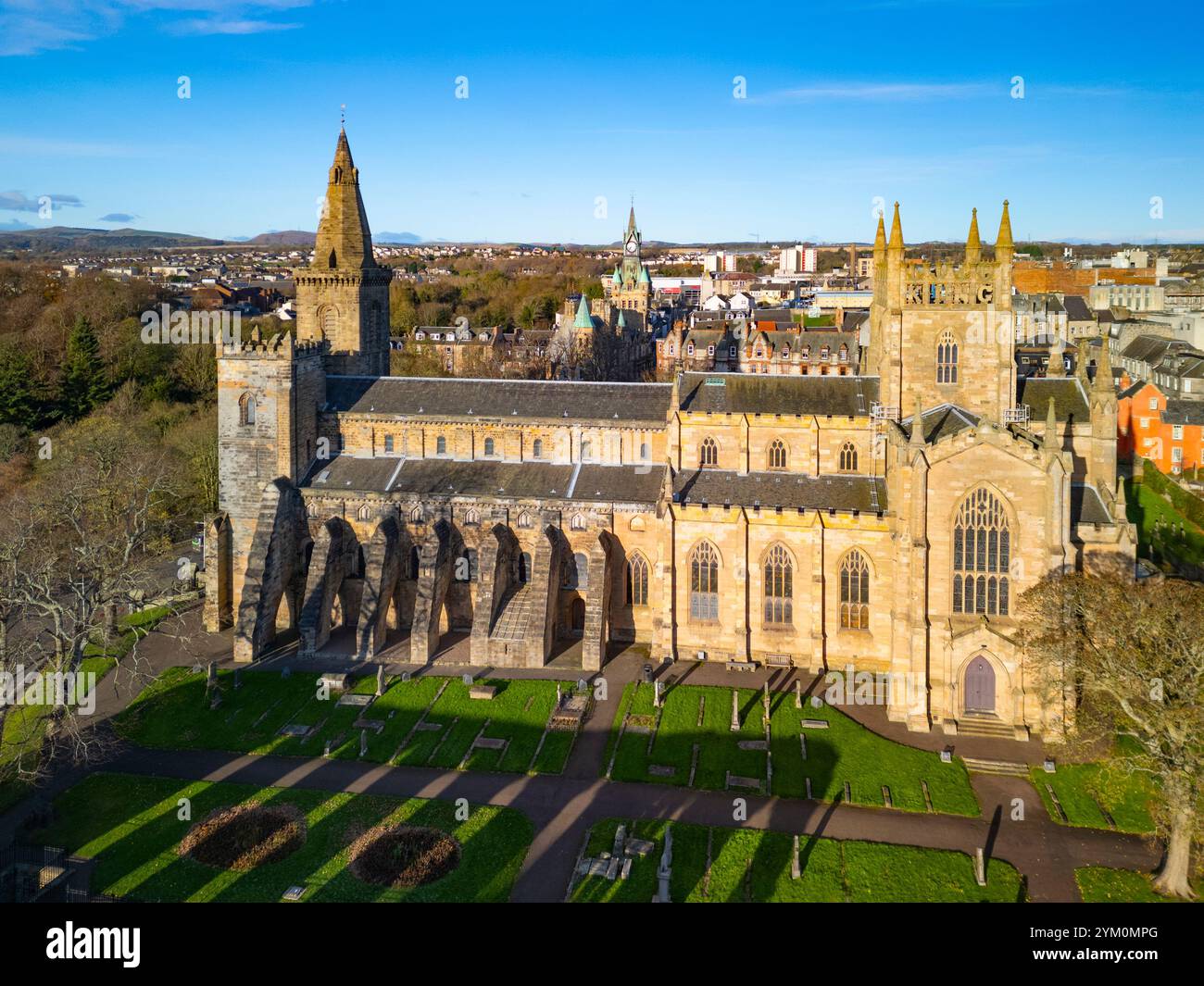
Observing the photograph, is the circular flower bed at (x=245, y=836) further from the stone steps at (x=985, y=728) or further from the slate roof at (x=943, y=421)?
the slate roof at (x=943, y=421)

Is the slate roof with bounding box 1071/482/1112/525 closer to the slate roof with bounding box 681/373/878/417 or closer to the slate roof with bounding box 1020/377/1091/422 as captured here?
the slate roof with bounding box 1020/377/1091/422

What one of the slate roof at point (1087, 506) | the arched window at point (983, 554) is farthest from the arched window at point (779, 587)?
the slate roof at point (1087, 506)

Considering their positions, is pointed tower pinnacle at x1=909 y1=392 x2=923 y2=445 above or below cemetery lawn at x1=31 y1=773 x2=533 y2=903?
above

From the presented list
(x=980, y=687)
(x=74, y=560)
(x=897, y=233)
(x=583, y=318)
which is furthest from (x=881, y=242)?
(x=583, y=318)

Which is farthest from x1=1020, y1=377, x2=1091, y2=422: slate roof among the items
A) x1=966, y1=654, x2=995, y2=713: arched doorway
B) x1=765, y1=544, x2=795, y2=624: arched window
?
x1=765, y1=544, x2=795, y2=624: arched window

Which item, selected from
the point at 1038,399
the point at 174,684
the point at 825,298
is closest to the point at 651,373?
the point at 825,298

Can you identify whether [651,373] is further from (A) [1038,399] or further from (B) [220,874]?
(B) [220,874]

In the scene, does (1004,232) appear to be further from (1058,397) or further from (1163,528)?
(1163,528)
